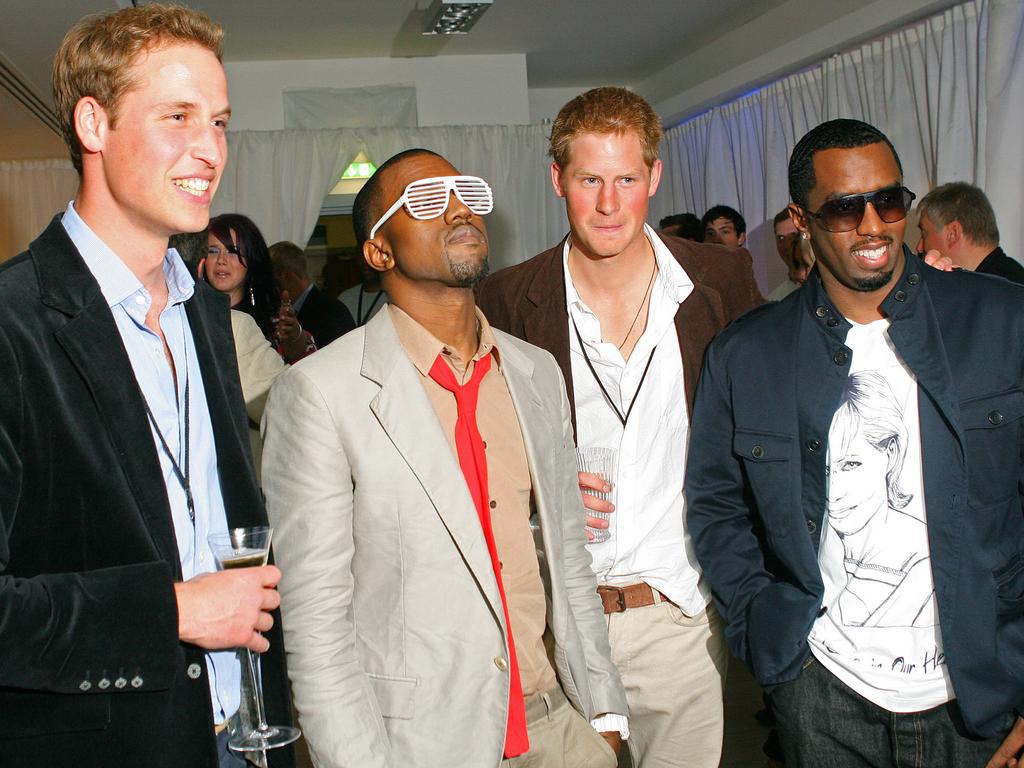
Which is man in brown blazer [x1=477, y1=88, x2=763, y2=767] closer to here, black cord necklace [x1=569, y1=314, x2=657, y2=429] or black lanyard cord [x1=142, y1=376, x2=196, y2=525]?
black cord necklace [x1=569, y1=314, x2=657, y2=429]

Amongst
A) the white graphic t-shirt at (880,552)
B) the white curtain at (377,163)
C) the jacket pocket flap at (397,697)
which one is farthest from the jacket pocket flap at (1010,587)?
the white curtain at (377,163)

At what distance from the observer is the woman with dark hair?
3.93 meters

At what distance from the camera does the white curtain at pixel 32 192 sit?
1019cm

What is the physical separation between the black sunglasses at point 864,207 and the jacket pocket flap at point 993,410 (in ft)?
1.42

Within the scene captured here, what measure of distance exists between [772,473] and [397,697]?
98 cm

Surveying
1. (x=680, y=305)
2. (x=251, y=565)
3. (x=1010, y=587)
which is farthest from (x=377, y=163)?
(x=251, y=565)

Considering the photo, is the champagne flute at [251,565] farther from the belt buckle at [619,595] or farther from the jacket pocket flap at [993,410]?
the jacket pocket flap at [993,410]

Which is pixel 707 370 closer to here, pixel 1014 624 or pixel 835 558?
pixel 835 558

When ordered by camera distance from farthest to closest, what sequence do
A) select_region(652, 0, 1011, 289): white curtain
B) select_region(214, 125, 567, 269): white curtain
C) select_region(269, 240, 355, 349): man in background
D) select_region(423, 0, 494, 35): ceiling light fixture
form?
select_region(214, 125, 567, 269): white curtain → select_region(423, 0, 494, 35): ceiling light fixture → select_region(652, 0, 1011, 289): white curtain → select_region(269, 240, 355, 349): man in background

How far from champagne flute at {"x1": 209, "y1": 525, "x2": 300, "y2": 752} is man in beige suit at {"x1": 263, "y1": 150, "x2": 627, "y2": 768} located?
107 mm

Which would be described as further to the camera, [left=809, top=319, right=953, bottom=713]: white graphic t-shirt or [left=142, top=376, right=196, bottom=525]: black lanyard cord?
[left=809, top=319, right=953, bottom=713]: white graphic t-shirt

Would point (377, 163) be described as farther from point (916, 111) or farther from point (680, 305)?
point (680, 305)

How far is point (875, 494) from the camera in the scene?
7.03 ft

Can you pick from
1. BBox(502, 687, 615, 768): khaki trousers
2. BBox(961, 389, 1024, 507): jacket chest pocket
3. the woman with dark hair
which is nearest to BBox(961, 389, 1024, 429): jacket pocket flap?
BBox(961, 389, 1024, 507): jacket chest pocket
